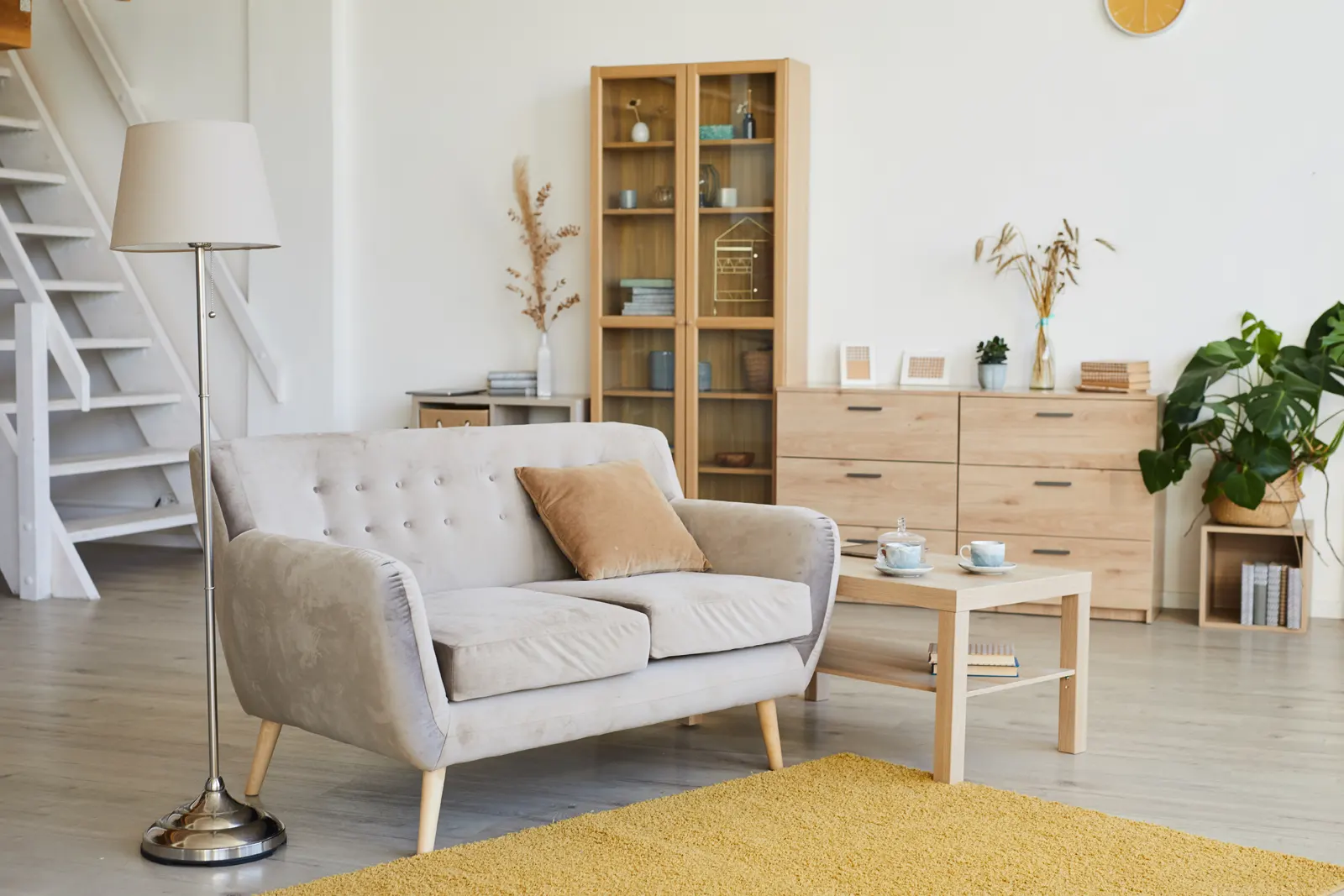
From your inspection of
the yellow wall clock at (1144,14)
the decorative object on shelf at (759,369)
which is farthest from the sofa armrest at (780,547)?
the yellow wall clock at (1144,14)

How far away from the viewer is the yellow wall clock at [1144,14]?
536 cm

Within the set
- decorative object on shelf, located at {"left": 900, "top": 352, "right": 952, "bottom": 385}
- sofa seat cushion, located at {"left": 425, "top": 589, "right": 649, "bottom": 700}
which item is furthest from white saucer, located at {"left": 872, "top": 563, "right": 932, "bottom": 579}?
decorative object on shelf, located at {"left": 900, "top": 352, "right": 952, "bottom": 385}

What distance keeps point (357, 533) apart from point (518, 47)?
3.56m

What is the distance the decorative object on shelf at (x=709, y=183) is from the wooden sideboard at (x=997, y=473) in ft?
2.71

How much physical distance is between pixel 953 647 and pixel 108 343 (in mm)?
4698

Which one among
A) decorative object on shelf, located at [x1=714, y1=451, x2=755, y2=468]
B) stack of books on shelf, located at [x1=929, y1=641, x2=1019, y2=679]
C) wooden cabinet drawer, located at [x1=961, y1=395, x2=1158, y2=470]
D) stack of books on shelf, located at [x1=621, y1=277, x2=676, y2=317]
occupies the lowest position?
stack of books on shelf, located at [x1=929, y1=641, x2=1019, y2=679]

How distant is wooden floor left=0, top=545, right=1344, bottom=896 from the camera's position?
2.88 meters

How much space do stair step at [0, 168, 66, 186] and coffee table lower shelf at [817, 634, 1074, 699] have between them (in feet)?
15.4

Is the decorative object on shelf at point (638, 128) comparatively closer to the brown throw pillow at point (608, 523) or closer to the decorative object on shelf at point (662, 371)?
the decorative object on shelf at point (662, 371)

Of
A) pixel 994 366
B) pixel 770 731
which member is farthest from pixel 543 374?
pixel 770 731

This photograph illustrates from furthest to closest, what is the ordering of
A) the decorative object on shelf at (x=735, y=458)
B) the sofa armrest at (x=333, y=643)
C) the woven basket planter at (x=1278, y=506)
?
1. the decorative object on shelf at (x=735, y=458)
2. the woven basket planter at (x=1278, y=506)
3. the sofa armrest at (x=333, y=643)

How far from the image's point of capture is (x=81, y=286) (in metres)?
6.60

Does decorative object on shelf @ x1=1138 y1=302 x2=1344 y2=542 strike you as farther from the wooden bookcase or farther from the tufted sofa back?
the tufted sofa back

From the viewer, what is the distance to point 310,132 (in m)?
6.55
